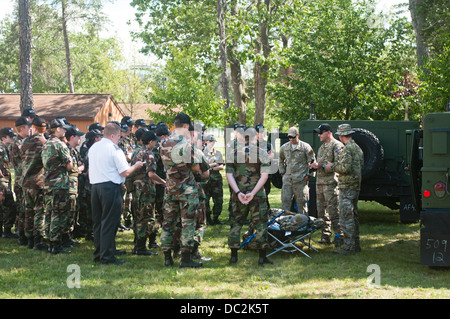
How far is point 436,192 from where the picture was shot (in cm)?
683

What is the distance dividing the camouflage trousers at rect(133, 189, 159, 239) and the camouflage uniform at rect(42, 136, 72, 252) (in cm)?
114

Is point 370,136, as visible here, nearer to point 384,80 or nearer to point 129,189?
point 129,189

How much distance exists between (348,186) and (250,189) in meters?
1.86

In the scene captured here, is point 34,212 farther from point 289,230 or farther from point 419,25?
point 419,25

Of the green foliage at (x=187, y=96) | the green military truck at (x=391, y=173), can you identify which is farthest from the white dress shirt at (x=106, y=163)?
the green foliage at (x=187, y=96)

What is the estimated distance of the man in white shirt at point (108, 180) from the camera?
724 centimetres

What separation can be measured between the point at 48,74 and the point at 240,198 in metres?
43.2

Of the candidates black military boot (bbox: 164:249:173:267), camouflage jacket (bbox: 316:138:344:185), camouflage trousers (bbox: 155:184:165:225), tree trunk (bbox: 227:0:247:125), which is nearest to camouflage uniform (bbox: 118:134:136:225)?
camouflage trousers (bbox: 155:184:165:225)

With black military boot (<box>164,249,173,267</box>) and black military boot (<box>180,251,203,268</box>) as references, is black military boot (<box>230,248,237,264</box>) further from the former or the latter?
black military boot (<box>164,249,173,267</box>)

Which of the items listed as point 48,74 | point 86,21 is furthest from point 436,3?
point 48,74

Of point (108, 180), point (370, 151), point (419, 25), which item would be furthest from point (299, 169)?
point (419, 25)

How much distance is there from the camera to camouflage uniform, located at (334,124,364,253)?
8.24m

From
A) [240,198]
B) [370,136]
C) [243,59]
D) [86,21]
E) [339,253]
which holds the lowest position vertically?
[339,253]

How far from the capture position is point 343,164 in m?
8.23
